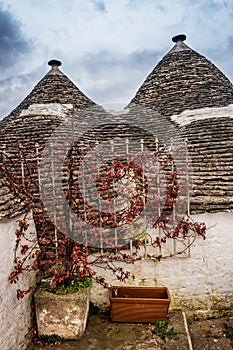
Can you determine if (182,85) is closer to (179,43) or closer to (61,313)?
(179,43)

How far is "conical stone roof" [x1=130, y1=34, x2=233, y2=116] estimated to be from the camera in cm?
986

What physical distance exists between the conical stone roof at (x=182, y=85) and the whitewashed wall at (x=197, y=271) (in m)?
5.25

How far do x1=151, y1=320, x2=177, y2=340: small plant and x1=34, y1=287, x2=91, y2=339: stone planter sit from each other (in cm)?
99

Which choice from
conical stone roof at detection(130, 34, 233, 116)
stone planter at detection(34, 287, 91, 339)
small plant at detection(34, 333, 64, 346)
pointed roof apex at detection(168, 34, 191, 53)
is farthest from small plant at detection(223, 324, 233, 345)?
pointed roof apex at detection(168, 34, 191, 53)

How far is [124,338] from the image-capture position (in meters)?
4.21

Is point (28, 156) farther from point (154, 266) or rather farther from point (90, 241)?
point (154, 266)

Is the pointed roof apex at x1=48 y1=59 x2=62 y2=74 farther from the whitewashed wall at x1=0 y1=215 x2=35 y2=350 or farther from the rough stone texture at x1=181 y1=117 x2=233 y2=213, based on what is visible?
the whitewashed wall at x1=0 y1=215 x2=35 y2=350

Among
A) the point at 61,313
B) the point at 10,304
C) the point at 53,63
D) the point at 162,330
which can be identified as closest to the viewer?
the point at 10,304

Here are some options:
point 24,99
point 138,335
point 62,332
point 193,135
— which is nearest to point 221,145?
point 193,135

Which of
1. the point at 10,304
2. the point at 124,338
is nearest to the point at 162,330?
the point at 124,338

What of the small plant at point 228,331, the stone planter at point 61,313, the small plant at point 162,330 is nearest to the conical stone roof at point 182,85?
the small plant at point 228,331

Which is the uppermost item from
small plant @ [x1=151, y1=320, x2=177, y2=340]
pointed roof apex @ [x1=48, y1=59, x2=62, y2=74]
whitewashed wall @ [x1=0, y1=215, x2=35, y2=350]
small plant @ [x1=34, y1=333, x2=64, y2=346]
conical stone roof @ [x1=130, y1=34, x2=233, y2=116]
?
pointed roof apex @ [x1=48, y1=59, x2=62, y2=74]

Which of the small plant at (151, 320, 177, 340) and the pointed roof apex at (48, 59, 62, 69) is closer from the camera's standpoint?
the small plant at (151, 320, 177, 340)

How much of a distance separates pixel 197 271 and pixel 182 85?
23.6ft
